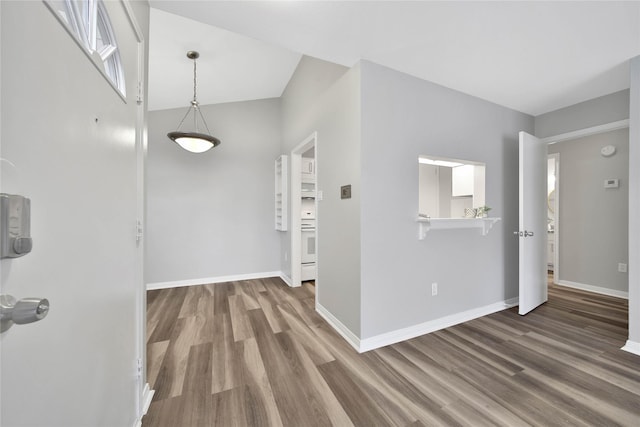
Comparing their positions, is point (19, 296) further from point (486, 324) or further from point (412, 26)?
point (486, 324)

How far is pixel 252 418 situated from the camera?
1.39 m

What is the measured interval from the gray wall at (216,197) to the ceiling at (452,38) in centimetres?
124

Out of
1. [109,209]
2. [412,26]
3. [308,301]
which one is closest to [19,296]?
Answer: [109,209]

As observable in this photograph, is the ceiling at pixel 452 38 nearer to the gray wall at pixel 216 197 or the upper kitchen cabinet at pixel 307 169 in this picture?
the gray wall at pixel 216 197

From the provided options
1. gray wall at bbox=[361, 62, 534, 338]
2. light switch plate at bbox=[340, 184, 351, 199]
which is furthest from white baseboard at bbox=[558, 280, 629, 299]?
light switch plate at bbox=[340, 184, 351, 199]

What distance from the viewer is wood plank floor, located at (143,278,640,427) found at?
142cm

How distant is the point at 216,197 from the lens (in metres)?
4.10

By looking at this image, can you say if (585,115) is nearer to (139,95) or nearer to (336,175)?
Answer: (336,175)

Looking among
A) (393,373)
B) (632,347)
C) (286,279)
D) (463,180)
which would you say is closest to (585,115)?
(463,180)

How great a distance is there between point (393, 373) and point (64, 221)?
200cm

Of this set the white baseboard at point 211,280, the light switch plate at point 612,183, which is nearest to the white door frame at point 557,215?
the light switch plate at point 612,183

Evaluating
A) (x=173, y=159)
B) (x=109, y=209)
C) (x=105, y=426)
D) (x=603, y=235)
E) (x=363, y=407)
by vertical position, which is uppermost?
(x=173, y=159)

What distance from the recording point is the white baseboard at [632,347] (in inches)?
79.0

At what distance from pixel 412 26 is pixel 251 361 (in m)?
2.70
